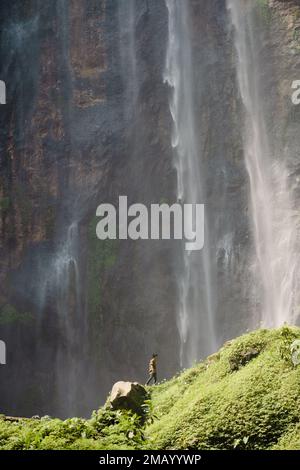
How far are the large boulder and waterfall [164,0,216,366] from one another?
12.0 metres

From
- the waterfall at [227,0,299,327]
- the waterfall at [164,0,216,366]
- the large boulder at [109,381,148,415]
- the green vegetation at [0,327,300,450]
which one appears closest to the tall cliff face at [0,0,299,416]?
the waterfall at [164,0,216,366]

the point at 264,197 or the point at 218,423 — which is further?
the point at 264,197

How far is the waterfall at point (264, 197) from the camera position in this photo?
2152 centimetres

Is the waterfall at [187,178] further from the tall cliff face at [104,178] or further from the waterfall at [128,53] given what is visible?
the waterfall at [128,53]

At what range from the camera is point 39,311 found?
83.6 ft

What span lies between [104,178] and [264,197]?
A: 725cm

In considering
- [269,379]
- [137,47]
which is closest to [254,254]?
[137,47]

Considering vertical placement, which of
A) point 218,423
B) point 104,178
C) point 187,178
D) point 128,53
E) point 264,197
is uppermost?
point 128,53

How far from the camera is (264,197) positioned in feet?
76.0

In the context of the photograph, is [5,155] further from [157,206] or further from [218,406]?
[218,406]

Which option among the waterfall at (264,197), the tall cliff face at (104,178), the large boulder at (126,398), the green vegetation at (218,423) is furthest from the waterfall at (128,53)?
the green vegetation at (218,423)

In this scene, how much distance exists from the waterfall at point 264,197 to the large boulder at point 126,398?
11.0 meters

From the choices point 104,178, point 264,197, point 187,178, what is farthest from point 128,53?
point 264,197

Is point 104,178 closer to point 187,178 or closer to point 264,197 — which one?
point 187,178
